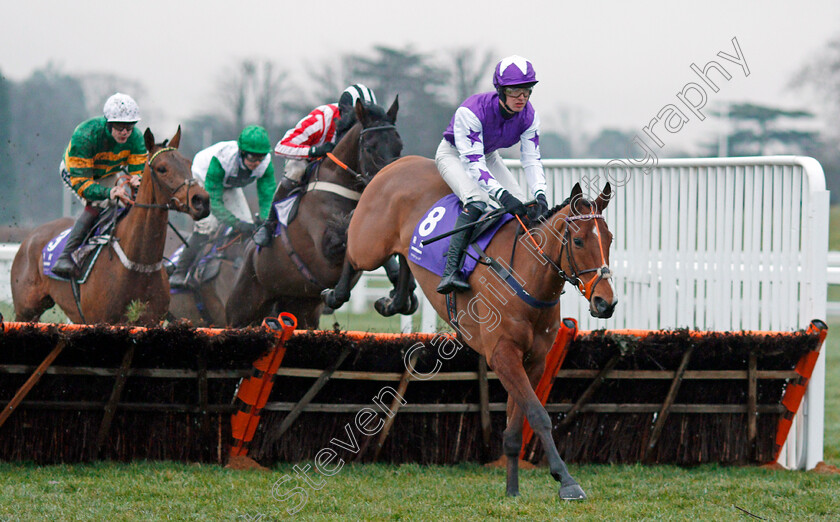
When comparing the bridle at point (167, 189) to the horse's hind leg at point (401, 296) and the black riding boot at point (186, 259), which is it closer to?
the horse's hind leg at point (401, 296)

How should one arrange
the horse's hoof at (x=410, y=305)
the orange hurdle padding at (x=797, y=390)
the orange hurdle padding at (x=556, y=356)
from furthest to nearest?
the horse's hoof at (x=410, y=305)
the orange hurdle padding at (x=797, y=390)
the orange hurdle padding at (x=556, y=356)

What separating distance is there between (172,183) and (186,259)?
223 centimetres

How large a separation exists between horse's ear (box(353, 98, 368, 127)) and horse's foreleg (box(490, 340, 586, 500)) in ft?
8.14

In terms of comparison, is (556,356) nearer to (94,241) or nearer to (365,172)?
(365,172)

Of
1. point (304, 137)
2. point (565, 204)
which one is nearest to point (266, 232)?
point (304, 137)

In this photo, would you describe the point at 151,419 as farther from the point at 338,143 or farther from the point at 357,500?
the point at 338,143

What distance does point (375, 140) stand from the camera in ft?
22.3

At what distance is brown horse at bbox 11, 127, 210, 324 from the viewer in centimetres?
662

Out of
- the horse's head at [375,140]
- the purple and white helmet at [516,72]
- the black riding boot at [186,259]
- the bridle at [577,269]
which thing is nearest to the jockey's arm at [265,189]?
the black riding boot at [186,259]

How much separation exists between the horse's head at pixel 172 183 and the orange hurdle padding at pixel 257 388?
1216 mm

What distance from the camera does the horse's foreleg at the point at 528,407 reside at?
473cm

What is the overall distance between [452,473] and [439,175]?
185 centimetres

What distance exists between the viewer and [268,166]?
839cm

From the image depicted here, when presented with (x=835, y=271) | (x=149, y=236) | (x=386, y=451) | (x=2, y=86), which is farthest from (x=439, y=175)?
(x=2, y=86)
